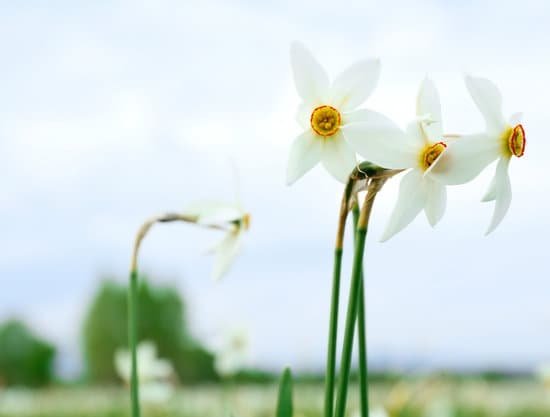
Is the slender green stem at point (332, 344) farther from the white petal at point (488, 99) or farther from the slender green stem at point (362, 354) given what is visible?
the white petal at point (488, 99)

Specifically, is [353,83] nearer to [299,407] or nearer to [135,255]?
[135,255]

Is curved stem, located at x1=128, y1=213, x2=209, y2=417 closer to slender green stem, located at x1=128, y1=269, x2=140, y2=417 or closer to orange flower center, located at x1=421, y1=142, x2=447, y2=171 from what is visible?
slender green stem, located at x1=128, y1=269, x2=140, y2=417

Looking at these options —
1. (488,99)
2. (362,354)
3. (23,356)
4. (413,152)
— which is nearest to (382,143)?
(413,152)

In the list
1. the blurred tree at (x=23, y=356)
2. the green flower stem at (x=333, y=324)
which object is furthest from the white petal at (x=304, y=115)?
the blurred tree at (x=23, y=356)

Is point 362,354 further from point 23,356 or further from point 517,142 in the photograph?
point 23,356

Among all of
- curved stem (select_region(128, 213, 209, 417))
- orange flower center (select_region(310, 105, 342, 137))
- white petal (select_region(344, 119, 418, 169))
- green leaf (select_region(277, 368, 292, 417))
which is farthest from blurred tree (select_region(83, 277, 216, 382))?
white petal (select_region(344, 119, 418, 169))

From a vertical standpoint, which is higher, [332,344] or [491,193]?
[491,193]
